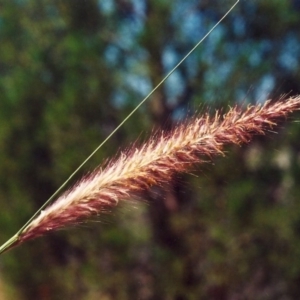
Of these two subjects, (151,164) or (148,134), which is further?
(148,134)

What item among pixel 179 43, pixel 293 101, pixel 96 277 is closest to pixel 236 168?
pixel 179 43

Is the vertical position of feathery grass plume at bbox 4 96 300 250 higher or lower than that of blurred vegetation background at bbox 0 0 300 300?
lower

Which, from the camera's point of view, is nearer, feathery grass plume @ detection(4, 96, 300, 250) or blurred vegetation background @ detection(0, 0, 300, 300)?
feathery grass plume @ detection(4, 96, 300, 250)

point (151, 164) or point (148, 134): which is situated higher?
point (148, 134)

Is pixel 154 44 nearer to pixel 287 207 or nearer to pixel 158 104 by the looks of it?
pixel 158 104

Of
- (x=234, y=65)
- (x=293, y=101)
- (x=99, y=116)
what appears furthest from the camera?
(x=99, y=116)
